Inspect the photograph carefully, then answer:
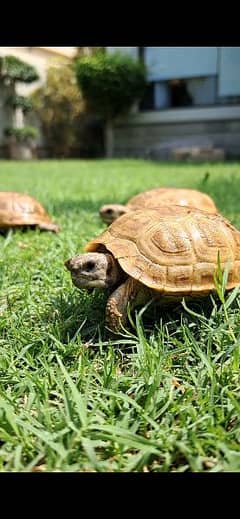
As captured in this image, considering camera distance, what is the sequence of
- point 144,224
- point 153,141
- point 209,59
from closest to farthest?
point 144,224 → point 209,59 → point 153,141

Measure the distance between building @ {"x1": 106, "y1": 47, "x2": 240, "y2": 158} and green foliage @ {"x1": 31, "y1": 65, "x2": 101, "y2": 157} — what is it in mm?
1691

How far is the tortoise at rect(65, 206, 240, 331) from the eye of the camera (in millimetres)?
1587

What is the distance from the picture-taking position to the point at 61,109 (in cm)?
1540

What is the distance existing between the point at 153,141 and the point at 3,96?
5546mm

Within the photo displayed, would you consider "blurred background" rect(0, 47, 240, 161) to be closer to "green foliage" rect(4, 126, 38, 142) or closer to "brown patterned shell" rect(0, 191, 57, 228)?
"green foliage" rect(4, 126, 38, 142)

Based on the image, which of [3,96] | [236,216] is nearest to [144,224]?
[236,216]

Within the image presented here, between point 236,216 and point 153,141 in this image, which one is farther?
point 153,141

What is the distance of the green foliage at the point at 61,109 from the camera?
1517cm

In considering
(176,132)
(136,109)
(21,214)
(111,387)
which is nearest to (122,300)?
(111,387)

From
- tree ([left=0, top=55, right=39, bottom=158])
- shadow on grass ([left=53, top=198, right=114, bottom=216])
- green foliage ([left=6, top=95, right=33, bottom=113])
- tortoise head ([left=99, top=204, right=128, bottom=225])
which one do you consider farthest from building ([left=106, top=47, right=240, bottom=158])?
tortoise head ([left=99, top=204, right=128, bottom=225])

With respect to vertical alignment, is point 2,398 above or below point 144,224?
below
